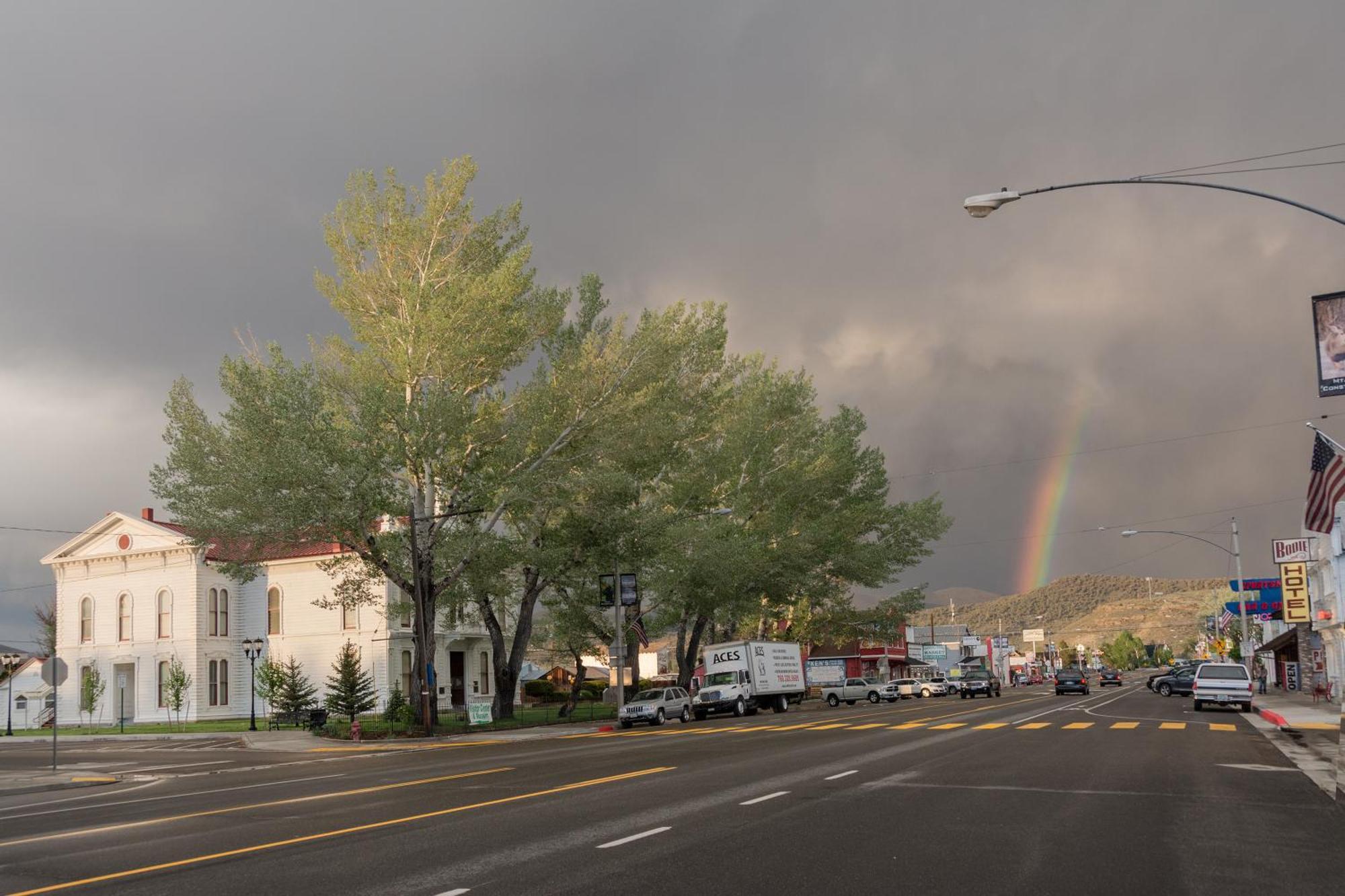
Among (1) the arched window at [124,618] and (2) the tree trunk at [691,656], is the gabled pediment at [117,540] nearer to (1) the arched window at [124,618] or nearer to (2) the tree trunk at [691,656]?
(1) the arched window at [124,618]

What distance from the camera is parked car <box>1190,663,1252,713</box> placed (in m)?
39.7

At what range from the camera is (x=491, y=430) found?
37250mm

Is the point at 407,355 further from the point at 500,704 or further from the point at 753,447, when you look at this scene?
the point at 753,447

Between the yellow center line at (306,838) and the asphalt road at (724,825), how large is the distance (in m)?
0.05

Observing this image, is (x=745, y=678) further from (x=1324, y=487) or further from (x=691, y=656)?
(x=1324, y=487)

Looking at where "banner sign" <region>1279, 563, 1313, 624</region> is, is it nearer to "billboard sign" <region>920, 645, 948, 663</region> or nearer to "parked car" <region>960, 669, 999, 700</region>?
"parked car" <region>960, 669, 999, 700</region>

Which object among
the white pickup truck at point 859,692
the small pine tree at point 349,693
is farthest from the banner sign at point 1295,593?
the small pine tree at point 349,693

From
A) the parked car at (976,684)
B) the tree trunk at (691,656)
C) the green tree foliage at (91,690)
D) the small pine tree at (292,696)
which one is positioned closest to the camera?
the small pine tree at (292,696)

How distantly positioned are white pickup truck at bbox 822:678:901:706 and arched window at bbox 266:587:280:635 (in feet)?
104

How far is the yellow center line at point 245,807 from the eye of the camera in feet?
45.1

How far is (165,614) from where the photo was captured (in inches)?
2392

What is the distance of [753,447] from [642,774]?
124 feet

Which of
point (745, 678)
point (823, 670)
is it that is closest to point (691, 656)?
point (745, 678)

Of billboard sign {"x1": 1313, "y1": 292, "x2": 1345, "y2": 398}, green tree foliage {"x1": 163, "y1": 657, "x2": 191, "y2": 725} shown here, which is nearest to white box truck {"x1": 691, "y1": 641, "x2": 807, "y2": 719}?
green tree foliage {"x1": 163, "y1": 657, "x2": 191, "y2": 725}
